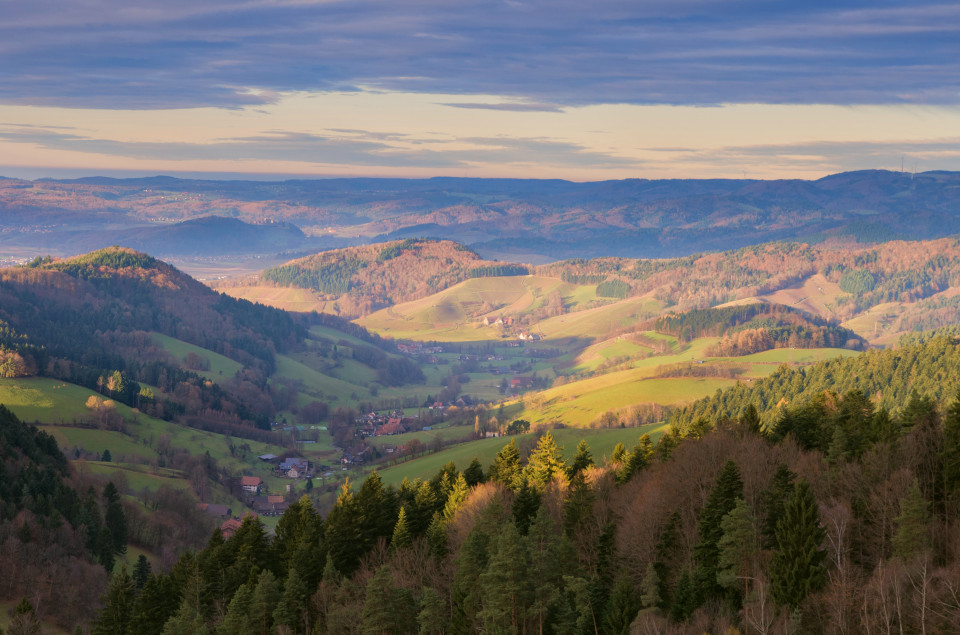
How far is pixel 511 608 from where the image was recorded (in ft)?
138

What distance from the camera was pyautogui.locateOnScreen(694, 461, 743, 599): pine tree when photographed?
41.4m

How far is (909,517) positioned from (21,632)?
2243 inches

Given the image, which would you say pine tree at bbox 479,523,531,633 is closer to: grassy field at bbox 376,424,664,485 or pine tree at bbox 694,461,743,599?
pine tree at bbox 694,461,743,599

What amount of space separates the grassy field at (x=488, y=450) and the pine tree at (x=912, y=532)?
280ft

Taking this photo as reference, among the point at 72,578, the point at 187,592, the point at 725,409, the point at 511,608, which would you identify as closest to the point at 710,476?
the point at 511,608

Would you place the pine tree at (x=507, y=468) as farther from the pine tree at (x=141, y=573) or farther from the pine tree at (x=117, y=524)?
the pine tree at (x=117, y=524)

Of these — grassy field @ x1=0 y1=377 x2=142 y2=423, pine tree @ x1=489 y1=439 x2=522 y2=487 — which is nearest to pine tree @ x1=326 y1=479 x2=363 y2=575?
pine tree @ x1=489 y1=439 x2=522 y2=487

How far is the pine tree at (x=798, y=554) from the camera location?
119 ft

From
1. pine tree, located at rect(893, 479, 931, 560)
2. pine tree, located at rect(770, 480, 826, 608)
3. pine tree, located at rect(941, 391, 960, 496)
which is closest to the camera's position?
pine tree, located at rect(770, 480, 826, 608)

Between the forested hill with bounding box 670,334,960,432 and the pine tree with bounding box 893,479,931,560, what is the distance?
101265 mm

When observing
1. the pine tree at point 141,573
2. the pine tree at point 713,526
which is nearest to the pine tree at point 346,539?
the pine tree at point 713,526

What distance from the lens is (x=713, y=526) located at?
44.7 m

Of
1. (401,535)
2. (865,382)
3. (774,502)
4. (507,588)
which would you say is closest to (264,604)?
(401,535)

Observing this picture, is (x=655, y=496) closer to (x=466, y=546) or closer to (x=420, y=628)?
(x=466, y=546)
